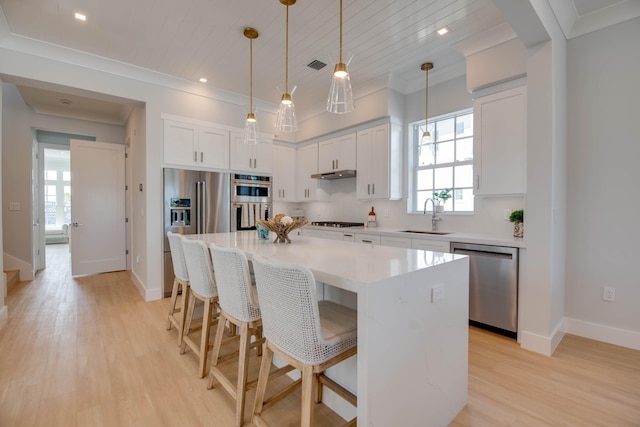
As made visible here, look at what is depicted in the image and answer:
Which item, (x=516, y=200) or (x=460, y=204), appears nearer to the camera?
(x=516, y=200)

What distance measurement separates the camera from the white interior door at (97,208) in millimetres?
5137

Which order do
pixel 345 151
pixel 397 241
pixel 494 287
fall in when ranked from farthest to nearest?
pixel 345 151 < pixel 397 241 < pixel 494 287

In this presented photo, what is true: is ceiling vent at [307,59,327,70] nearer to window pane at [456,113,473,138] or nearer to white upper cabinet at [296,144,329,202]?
white upper cabinet at [296,144,329,202]

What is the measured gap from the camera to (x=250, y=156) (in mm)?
4750

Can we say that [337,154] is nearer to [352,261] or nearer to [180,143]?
[180,143]

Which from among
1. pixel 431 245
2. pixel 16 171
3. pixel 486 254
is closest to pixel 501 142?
pixel 486 254

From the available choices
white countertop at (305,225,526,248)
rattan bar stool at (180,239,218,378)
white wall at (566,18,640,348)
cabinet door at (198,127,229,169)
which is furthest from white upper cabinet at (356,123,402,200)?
rattan bar stool at (180,239,218,378)

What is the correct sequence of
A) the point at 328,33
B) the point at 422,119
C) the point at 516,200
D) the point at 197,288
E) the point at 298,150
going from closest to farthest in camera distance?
1. the point at 197,288
2. the point at 328,33
3. the point at 516,200
4. the point at 422,119
5. the point at 298,150

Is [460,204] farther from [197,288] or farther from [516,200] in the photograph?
[197,288]

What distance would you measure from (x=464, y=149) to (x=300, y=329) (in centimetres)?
338

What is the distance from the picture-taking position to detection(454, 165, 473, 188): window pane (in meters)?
3.64

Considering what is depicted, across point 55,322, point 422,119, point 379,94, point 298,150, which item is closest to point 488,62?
point 422,119

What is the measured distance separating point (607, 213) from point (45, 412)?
14.5 ft

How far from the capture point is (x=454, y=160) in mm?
3805
